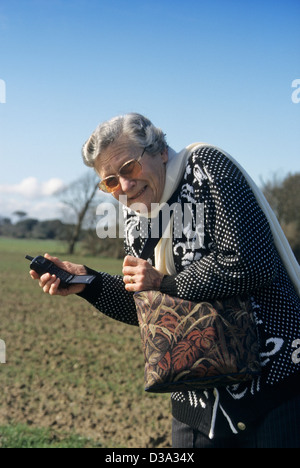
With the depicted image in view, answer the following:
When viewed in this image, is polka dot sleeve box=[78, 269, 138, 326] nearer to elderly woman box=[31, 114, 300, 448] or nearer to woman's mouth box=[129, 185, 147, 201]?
elderly woman box=[31, 114, 300, 448]

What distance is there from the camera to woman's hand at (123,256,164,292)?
191 cm

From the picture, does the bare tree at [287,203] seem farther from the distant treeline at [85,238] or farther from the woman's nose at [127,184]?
the woman's nose at [127,184]

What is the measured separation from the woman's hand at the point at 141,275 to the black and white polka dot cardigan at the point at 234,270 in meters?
0.04

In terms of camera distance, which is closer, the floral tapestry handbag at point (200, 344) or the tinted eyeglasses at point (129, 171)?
the floral tapestry handbag at point (200, 344)

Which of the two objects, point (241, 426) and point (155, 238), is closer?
point (241, 426)

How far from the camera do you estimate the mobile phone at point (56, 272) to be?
7.26 ft

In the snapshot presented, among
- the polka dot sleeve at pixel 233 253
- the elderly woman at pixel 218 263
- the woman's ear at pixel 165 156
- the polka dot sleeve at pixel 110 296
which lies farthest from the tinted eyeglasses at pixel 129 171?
the polka dot sleeve at pixel 110 296

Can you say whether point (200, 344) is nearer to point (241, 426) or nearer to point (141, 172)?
point (241, 426)

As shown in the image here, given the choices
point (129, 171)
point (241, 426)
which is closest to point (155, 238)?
point (129, 171)

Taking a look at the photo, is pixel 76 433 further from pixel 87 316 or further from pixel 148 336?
pixel 87 316

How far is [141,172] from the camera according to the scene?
2100mm

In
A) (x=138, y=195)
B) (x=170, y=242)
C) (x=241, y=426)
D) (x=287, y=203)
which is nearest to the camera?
(x=241, y=426)

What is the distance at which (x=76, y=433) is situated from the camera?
16.4 ft

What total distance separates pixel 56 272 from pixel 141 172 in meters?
0.60
